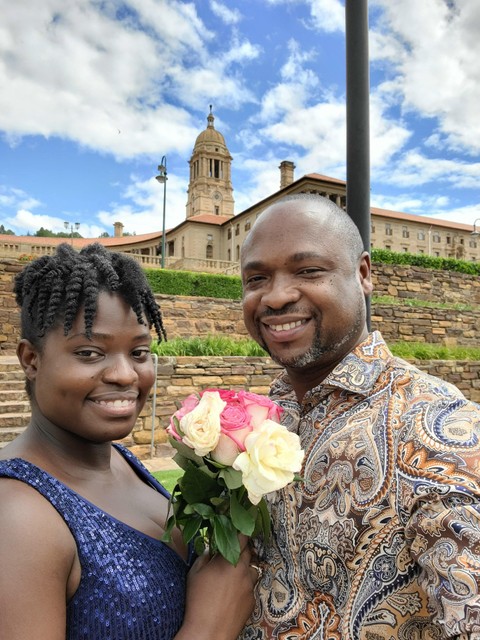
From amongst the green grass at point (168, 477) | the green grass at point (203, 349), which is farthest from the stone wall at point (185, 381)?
the green grass at point (168, 477)

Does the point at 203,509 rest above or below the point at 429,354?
above

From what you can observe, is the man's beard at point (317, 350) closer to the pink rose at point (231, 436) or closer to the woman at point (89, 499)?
the pink rose at point (231, 436)

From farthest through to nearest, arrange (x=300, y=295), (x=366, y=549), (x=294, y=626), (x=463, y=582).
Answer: (x=300, y=295) < (x=294, y=626) < (x=366, y=549) < (x=463, y=582)

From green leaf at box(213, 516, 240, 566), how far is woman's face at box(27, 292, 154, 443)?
1.40 feet

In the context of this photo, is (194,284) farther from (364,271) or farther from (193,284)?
(364,271)

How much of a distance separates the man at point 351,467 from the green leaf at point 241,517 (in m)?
0.14

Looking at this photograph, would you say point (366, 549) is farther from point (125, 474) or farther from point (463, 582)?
point (125, 474)

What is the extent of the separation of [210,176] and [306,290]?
88.9m

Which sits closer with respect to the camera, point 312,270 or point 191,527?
point 191,527

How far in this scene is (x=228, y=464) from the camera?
146 centimetres

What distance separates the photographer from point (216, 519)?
150 cm

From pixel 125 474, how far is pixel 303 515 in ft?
2.54

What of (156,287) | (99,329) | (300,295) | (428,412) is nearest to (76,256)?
(99,329)

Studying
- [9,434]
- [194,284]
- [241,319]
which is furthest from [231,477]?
[194,284]
